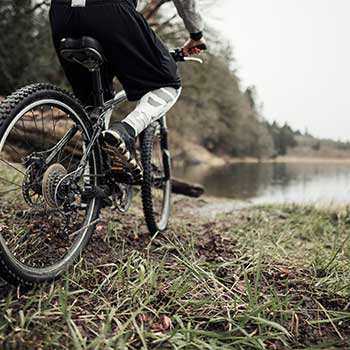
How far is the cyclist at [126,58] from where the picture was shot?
1588 millimetres

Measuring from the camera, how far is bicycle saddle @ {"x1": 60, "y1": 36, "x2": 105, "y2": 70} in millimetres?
1572

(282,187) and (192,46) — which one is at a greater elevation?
(192,46)

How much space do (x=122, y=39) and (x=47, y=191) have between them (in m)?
0.70

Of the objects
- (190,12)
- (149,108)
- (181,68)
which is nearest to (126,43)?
(149,108)

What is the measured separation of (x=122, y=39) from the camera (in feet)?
5.32

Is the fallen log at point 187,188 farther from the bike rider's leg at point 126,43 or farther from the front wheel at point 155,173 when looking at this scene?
the bike rider's leg at point 126,43

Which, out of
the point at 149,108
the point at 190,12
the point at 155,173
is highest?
the point at 190,12

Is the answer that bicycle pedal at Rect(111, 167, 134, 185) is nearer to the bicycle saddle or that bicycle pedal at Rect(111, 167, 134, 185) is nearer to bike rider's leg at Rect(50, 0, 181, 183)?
bike rider's leg at Rect(50, 0, 181, 183)

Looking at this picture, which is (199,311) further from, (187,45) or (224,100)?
(224,100)

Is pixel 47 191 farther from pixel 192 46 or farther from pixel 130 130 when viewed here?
pixel 192 46

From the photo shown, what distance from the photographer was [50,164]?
1.58 m

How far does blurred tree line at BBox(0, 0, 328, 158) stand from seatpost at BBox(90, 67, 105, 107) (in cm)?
767

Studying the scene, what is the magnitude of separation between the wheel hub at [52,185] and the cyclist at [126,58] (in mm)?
217

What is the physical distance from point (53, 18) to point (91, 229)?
3.07ft
